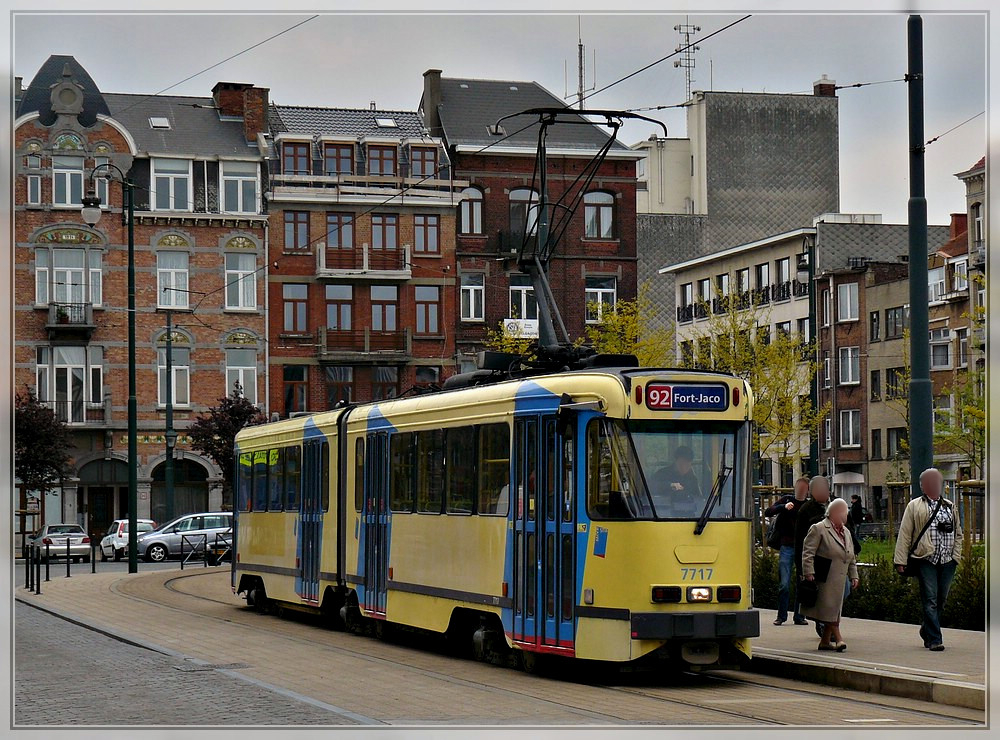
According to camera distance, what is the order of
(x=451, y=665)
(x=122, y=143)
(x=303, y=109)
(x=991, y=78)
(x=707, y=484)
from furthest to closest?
(x=303, y=109) < (x=122, y=143) < (x=451, y=665) < (x=707, y=484) < (x=991, y=78)

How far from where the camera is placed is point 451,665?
53.6 ft

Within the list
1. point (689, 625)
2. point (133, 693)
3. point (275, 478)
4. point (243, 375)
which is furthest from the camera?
point (243, 375)

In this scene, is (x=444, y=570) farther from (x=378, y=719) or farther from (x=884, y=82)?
(x=884, y=82)

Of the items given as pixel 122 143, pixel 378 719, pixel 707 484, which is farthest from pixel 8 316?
pixel 122 143

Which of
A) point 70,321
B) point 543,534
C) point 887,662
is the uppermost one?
point 70,321

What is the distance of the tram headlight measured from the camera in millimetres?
14211

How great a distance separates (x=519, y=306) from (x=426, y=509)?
4637 centimetres

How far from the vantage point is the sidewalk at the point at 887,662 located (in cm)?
1297

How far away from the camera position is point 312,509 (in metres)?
22.0

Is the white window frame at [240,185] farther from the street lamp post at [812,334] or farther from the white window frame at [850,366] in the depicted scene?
the white window frame at [850,366]

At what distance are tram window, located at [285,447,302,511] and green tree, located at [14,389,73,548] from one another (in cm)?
3096

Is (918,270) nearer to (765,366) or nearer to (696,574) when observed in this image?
(696,574)

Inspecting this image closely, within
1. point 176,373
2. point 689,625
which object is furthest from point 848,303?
point 689,625

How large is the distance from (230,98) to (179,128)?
2.35 meters
